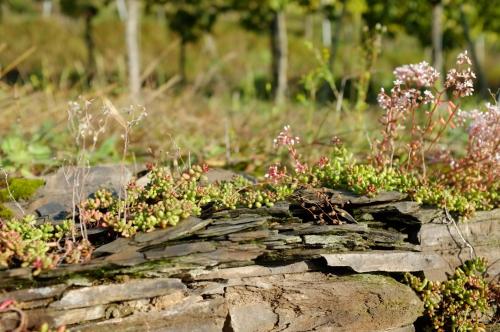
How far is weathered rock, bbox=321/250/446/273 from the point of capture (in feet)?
11.8

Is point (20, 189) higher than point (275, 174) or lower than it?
lower

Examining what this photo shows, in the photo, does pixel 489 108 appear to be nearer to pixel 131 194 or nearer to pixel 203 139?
pixel 131 194

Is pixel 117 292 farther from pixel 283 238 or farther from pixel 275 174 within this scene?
pixel 275 174

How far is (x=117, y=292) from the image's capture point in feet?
10.2

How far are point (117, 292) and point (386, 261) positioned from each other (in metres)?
1.77

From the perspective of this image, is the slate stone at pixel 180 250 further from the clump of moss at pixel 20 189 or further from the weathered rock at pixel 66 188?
the clump of moss at pixel 20 189

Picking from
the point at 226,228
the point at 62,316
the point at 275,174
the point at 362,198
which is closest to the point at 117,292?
the point at 62,316

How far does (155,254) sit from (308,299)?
1.08 m

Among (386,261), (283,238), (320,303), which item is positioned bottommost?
(320,303)

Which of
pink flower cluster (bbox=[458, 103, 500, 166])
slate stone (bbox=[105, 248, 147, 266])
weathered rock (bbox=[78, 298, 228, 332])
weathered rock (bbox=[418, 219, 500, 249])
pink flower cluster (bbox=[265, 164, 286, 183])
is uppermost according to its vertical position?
pink flower cluster (bbox=[458, 103, 500, 166])

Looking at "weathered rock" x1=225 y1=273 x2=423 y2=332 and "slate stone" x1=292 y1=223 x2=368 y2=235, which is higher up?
"slate stone" x1=292 y1=223 x2=368 y2=235

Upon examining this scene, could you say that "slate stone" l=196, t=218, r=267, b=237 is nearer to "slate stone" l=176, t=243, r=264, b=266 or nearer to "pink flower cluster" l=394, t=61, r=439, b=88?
"slate stone" l=176, t=243, r=264, b=266

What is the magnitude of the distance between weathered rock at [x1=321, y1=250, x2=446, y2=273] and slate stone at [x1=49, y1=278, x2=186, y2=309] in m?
1.03

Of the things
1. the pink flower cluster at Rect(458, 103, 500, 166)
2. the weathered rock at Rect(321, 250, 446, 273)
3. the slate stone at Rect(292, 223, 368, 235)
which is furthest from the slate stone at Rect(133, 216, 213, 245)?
the pink flower cluster at Rect(458, 103, 500, 166)
